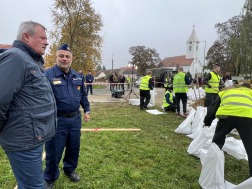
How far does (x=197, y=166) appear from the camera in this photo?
312 cm

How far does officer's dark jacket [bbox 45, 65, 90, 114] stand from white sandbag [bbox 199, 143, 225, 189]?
6.38ft

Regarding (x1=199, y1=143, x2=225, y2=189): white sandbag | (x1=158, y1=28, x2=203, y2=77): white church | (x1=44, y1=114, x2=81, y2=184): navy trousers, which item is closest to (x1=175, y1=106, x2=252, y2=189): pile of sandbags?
(x1=199, y1=143, x2=225, y2=189): white sandbag

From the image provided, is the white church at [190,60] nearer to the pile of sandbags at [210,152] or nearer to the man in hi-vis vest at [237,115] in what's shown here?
the pile of sandbags at [210,152]

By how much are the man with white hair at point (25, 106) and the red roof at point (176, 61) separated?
63.1 m

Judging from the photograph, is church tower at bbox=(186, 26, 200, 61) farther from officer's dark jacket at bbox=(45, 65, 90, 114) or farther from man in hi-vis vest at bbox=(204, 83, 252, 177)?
officer's dark jacket at bbox=(45, 65, 90, 114)

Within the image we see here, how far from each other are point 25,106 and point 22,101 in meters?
0.05

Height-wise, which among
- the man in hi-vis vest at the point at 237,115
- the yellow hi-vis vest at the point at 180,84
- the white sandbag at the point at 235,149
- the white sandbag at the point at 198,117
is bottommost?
the white sandbag at the point at 235,149

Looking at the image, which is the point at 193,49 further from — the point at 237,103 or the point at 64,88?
the point at 64,88

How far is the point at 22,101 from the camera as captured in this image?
1.37 m

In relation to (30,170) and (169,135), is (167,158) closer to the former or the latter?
(169,135)

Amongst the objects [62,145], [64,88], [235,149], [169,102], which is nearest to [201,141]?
[235,149]

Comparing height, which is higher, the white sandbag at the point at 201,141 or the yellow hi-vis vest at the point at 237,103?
the yellow hi-vis vest at the point at 237,103

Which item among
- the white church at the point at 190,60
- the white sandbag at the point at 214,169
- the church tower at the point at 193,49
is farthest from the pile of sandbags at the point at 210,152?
the church tower at the point at 193,49

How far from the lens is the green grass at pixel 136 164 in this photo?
2592 mm
